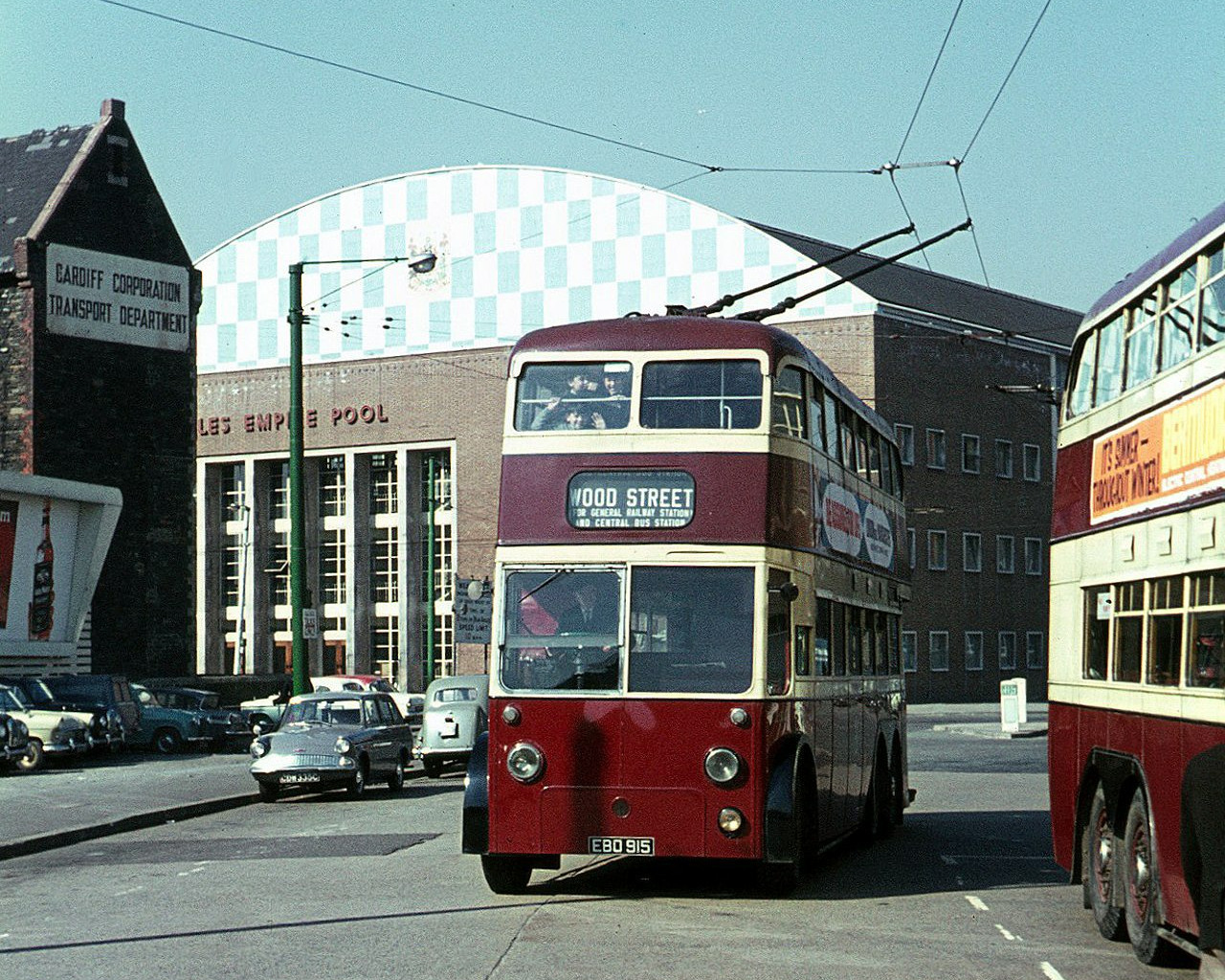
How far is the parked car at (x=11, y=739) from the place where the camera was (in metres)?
30.8

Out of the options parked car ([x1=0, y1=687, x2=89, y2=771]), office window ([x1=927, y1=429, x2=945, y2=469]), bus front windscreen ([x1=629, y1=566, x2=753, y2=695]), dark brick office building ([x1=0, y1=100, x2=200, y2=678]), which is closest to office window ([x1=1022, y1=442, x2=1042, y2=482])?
office window ([x1=927, y1=429, x2=945, y2=469])

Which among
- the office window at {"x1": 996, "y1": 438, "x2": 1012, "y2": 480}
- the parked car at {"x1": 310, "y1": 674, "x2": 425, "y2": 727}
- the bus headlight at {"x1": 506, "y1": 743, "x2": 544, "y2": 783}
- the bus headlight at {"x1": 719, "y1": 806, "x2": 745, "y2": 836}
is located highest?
the office window at {"x1": 996, "y1": 438, "x2": 1012, "y2": 480}

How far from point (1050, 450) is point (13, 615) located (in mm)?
45300

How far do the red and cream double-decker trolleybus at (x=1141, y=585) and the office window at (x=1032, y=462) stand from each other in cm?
6252

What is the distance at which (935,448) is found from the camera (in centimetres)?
7025

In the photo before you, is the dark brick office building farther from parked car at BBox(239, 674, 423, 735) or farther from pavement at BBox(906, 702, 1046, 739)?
pavement at BBox(906, 702, 1046, 739)

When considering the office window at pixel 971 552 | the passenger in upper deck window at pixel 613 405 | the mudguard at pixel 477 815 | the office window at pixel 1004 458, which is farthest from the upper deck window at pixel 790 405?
the office window at pixel 1004 458

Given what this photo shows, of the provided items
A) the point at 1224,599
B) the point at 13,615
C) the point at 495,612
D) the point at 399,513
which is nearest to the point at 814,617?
the point at 495,612

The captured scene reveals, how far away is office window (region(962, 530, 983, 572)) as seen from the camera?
235ft

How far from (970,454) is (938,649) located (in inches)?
287

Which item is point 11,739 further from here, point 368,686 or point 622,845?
point 368,686

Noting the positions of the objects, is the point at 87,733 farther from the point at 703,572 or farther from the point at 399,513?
the point at 399,513

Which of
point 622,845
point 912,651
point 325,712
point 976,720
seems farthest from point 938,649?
point 622,845

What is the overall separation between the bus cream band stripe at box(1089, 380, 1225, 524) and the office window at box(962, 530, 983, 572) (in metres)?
59.9
